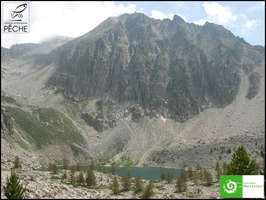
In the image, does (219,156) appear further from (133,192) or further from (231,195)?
(231,195)

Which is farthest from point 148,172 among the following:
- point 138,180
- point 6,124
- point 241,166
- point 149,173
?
point 241,166

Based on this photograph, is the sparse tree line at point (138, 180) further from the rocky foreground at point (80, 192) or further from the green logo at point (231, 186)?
the green logo at point (231, 186)

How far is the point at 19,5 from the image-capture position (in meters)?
20.5

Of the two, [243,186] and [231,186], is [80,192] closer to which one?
[231,186]

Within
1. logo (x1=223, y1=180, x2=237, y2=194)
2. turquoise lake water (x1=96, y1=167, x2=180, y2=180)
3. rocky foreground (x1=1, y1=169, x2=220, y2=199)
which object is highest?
logo (x1=223, y1=180, x2=237, y2=194)

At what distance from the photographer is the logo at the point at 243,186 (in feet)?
83.4

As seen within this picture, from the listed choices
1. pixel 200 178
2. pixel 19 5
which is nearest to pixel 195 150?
pixel 200 178

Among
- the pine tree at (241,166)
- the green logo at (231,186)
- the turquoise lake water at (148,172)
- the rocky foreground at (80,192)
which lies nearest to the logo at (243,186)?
the green logo at (231,186)

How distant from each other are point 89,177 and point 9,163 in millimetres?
63492

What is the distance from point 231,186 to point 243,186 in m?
1.11

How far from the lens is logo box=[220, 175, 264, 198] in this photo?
2542cm

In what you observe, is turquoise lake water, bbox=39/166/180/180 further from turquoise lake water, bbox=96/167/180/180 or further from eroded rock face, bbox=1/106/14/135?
eroded rock face, bbox=1/106/14/135

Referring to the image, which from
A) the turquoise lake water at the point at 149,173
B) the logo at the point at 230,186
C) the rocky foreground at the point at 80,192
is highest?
the logo at the point at 230,186

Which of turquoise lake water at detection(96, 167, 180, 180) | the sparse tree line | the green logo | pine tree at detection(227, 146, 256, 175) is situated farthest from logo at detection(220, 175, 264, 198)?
turquoise lake water at detection(96, 167, 180, 180)
